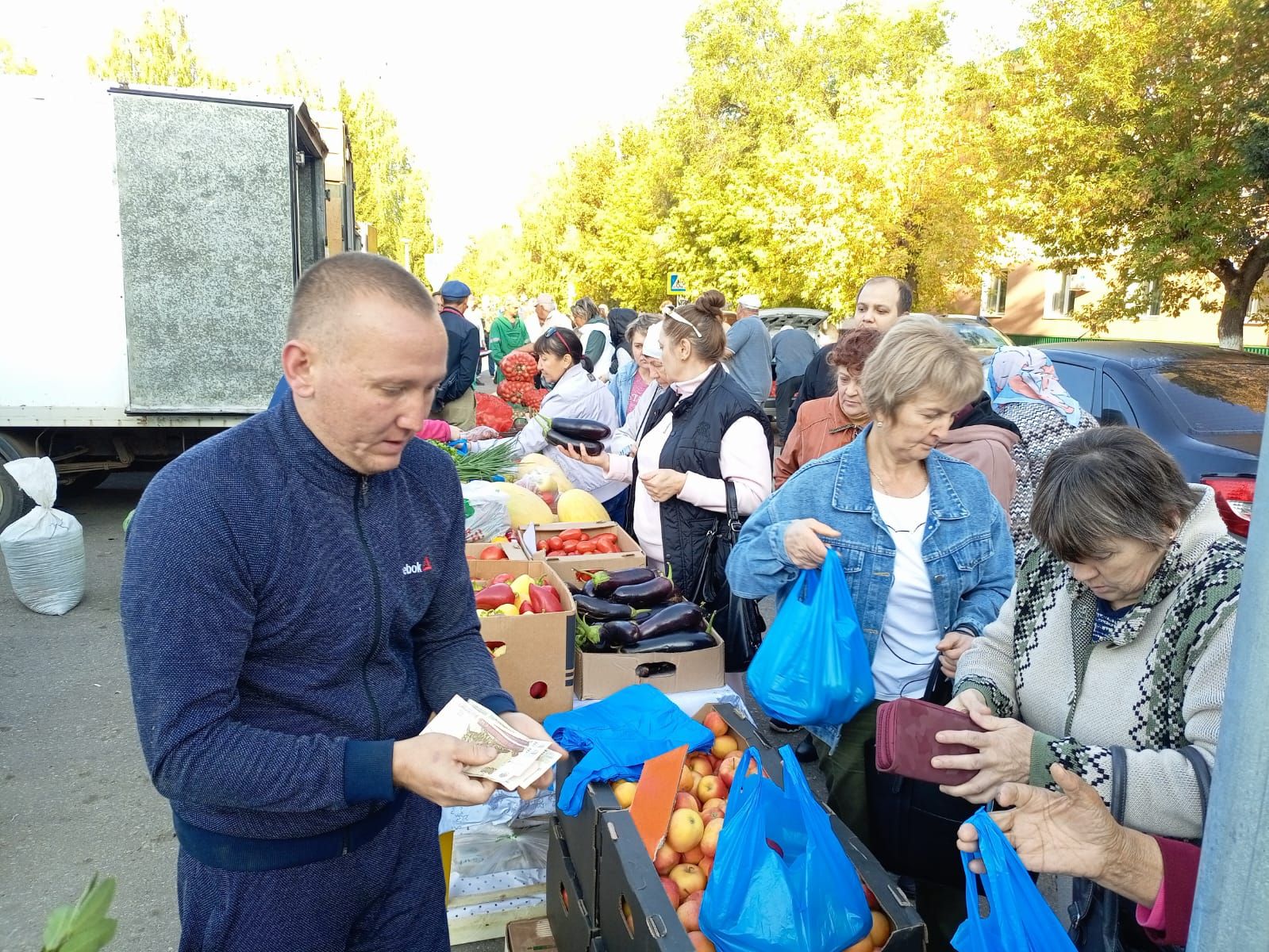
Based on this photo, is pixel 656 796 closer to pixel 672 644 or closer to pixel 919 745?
pixel 919 745

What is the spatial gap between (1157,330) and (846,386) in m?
25.4

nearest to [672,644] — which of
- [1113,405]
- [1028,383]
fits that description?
[1028,383]

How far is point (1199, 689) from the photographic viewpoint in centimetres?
176

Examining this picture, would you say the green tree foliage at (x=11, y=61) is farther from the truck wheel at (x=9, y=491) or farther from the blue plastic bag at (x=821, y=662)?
the blue plastic bag at (x=821, y=662)

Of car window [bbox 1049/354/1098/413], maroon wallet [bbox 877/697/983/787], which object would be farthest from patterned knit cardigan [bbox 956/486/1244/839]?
car window [bbox 1049/354/1098/413]

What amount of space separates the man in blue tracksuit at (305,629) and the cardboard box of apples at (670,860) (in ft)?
1.69

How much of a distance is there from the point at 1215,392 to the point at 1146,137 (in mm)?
10226

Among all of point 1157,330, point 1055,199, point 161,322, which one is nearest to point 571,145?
point 1157,330

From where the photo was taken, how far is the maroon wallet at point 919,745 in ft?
6.44

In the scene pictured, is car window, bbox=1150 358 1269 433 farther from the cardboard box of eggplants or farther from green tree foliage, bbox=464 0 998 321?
green tree foliage, bbox=464 0 998 321

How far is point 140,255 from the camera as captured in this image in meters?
6.80

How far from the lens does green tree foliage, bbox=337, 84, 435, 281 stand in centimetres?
2639

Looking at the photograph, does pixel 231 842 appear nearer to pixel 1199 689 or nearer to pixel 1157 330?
pixel 1199 689

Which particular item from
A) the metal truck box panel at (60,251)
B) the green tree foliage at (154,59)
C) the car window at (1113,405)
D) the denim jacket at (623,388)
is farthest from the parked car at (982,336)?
the green tree foliage at (154,59)
